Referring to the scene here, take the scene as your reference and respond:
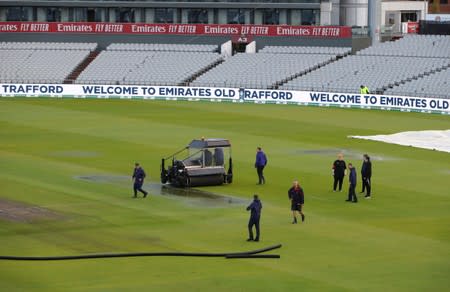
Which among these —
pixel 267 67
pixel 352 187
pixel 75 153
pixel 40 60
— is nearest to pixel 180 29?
pixel 267 67

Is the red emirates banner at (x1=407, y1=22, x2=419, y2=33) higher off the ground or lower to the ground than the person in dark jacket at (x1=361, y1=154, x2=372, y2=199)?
higher

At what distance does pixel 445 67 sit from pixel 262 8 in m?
20.3

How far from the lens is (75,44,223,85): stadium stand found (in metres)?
91.4

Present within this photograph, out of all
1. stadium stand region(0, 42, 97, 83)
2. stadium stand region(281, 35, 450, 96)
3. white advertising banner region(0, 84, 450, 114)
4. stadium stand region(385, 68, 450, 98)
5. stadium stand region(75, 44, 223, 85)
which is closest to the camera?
white advertising banner region(0, 84, 450, 114)

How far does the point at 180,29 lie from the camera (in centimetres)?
9988

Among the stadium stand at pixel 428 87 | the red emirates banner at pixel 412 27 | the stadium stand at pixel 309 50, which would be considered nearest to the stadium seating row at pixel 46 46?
the stadium stand at pixel 309 50

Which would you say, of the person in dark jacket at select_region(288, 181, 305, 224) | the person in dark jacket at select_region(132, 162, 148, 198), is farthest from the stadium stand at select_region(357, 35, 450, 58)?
the person in dark jacket at select_region(288, 181, 305, 224)

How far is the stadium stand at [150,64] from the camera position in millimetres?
91394

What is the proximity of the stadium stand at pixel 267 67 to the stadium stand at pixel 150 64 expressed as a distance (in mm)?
1979

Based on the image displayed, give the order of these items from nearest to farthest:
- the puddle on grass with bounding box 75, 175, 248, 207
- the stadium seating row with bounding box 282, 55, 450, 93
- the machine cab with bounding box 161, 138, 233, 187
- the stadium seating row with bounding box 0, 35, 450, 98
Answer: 1. the puddle on grass with bounding box 75, 175, 248, 207
2. the machine cab with bounding box 161, 138, 233, 187
3. the stadium seating row with bounding box 282, 55, 450, 93
4. the stadium seating row with bounding box 0, 35, 450, 98

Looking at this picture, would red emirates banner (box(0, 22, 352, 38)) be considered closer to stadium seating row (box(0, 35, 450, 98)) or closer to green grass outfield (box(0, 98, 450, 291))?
stadium seating row (box(0, 35, 450, 98))

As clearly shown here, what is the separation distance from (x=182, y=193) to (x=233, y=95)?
137ft

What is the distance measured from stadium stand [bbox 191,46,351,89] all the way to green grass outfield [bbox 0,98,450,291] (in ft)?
71.5

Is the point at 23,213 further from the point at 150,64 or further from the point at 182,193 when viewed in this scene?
the point at 150,64
